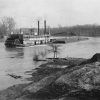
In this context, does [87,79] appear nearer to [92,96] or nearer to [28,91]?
[92,96]

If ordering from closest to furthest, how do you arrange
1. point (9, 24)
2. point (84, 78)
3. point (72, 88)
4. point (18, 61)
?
point (72, 88) < point (84, 78) < point (18, 61) < point (9, 24)

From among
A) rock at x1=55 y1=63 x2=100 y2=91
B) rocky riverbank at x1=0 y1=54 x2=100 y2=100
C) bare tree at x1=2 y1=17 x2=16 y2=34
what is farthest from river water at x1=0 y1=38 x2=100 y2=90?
bare tree at x1=2 y1=17 x2=16 y2=34

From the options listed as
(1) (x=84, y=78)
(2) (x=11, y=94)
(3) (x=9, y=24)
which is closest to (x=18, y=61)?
(2) (x=11, y=94)

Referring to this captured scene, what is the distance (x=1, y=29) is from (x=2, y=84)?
436 feet

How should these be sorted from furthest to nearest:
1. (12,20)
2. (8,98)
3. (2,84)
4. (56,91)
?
1. (12,20)
2. (2,84)
3. (8,98)
4. (56,91)

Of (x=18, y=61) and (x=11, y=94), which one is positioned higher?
(x=11, y=94)

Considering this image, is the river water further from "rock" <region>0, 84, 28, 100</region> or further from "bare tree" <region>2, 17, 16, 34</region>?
"bare tree" <region>2, 17, 16, 34</region>

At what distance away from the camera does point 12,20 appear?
170 metres

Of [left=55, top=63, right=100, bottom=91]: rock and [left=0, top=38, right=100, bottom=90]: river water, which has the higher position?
[left=55, top=63, right=100, bottom=91]: rock

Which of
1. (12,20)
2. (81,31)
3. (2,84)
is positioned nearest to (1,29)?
(12,20)

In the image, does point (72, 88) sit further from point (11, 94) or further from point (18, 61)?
point (18, 61)

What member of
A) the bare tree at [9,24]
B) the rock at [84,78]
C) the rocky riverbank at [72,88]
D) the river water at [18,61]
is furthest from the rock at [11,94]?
the bare tree at [9,24]

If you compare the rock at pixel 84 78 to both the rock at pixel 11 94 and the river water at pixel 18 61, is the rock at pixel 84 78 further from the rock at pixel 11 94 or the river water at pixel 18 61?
the river water at pixel 18 61

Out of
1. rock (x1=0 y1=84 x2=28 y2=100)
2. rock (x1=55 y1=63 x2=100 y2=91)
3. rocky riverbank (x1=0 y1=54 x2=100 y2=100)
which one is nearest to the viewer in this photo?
rocky riverbank (x1=0 y1=54 x2=100 y2=100)
